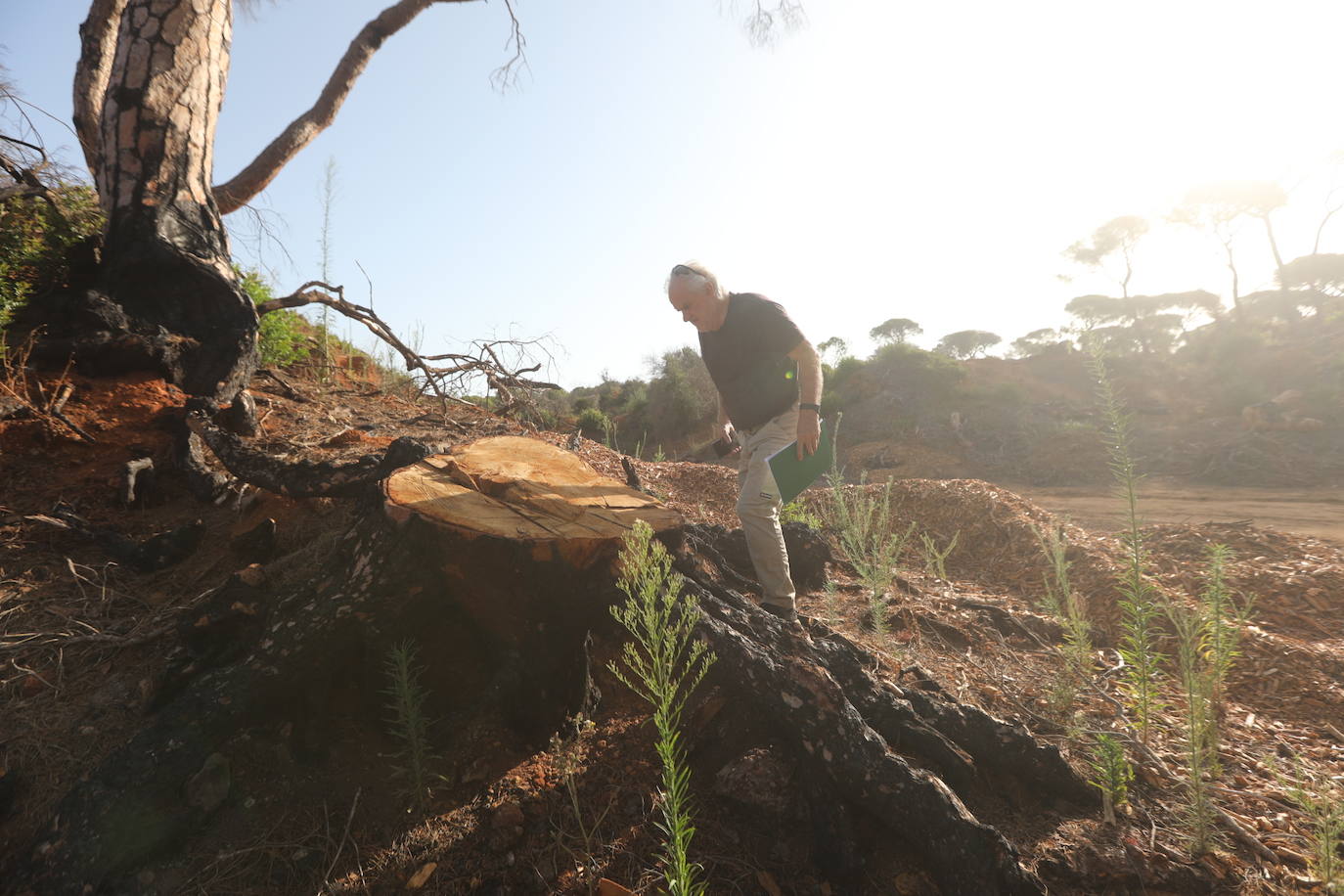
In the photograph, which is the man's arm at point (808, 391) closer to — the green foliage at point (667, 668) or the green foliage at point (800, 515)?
the green foliage at point (667, 668)

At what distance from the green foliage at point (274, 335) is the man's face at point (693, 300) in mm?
3126

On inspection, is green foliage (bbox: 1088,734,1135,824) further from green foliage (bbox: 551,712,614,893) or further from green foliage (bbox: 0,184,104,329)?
green foliage (bbox: 0,184,104,329)

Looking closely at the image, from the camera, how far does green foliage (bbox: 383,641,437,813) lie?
153 centimetres

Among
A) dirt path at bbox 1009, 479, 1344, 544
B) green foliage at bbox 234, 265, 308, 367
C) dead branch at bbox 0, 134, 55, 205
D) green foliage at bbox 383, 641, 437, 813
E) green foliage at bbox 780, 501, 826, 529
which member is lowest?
dirt path at bbox 1009, 479, 1344, 544

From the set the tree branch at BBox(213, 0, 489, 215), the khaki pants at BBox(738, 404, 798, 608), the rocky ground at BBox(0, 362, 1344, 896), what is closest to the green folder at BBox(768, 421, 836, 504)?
the khaki pants at BBox(738, 404, 798, 608)

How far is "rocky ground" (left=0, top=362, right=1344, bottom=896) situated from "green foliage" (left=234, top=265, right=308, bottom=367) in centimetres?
108

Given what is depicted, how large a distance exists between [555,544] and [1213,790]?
2.31m

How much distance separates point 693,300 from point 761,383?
539 mm

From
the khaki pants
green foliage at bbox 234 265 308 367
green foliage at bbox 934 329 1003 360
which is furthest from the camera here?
green foliage at bbox 934 329 1003 360

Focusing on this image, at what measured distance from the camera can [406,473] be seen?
1.88 meters

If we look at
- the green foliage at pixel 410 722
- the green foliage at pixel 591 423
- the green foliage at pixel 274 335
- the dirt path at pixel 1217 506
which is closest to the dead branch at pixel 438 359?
the green foliage at pixel 274 335

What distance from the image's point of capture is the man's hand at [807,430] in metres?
2.62

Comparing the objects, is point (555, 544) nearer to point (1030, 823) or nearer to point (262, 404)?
point (1030, 823)

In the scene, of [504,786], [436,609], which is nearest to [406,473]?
[436,609]
